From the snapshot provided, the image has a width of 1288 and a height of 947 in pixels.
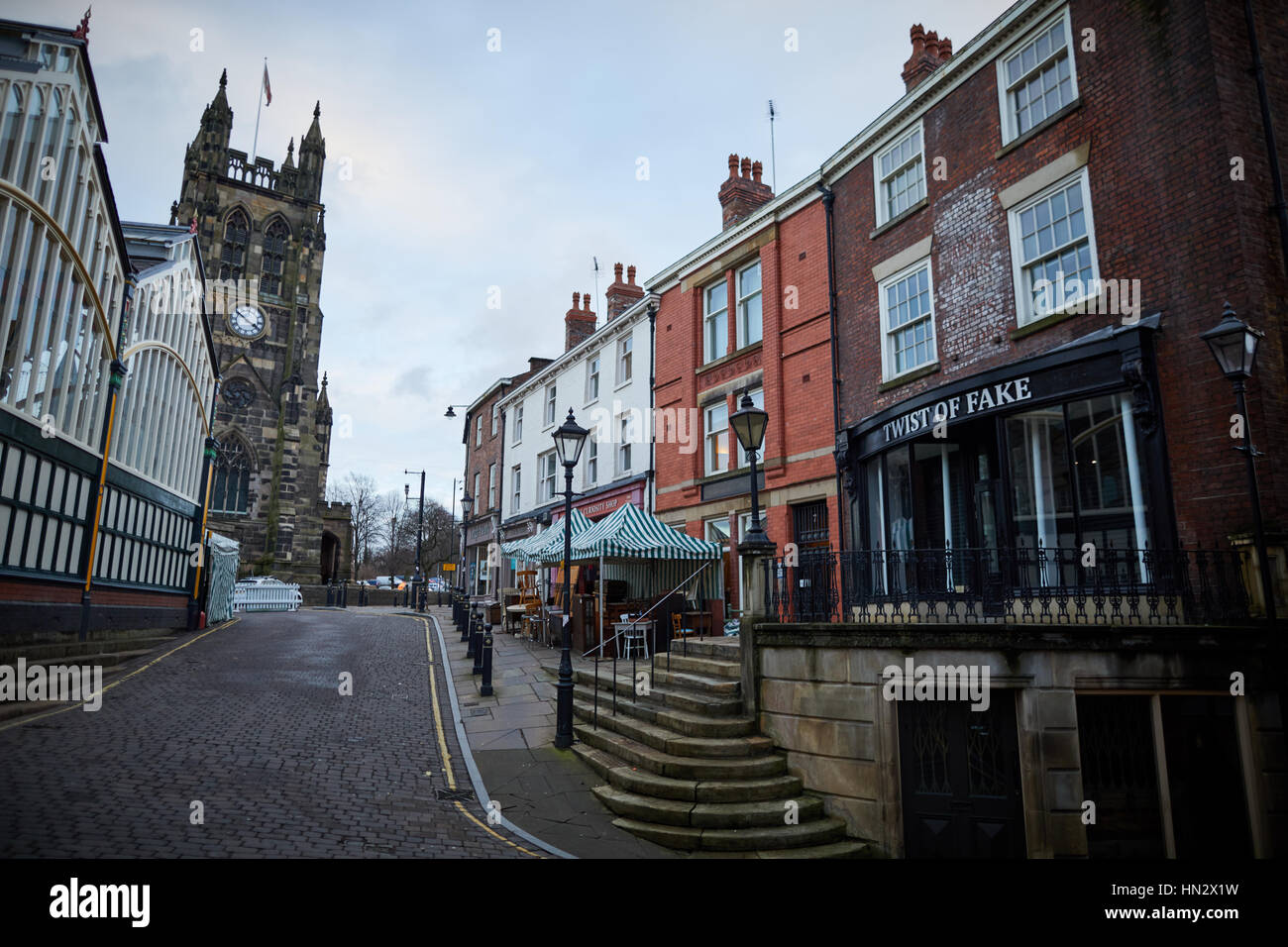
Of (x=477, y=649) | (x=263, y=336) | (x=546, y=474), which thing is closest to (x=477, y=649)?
(x=477, y=649)

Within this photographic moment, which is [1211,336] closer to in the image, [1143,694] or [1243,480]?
[1243,480]

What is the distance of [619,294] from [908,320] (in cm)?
1402

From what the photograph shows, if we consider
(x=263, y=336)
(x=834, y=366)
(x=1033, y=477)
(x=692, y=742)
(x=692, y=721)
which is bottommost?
(x=692, y=742)

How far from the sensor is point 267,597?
102ft

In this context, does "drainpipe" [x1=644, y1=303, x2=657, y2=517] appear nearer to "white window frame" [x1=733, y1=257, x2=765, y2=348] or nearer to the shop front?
"white window frame" [x1=733, y1=257, x2=765, y2=348]

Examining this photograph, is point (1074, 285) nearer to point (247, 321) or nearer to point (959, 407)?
point (959, 407)

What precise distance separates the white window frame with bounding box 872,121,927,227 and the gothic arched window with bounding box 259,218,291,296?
40.2 m

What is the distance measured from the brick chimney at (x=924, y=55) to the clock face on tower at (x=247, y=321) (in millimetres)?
39656

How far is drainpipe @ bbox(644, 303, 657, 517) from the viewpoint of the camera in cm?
2059

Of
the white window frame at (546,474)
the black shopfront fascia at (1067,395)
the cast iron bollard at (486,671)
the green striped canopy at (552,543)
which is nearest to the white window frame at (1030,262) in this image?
the black shopfront fascia at (1067,395)

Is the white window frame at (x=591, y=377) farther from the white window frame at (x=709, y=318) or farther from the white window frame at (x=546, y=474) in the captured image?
the white window frame at (x=709, y=318)

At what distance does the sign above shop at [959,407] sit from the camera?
33.2 ft

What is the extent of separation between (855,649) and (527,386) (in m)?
23.8
